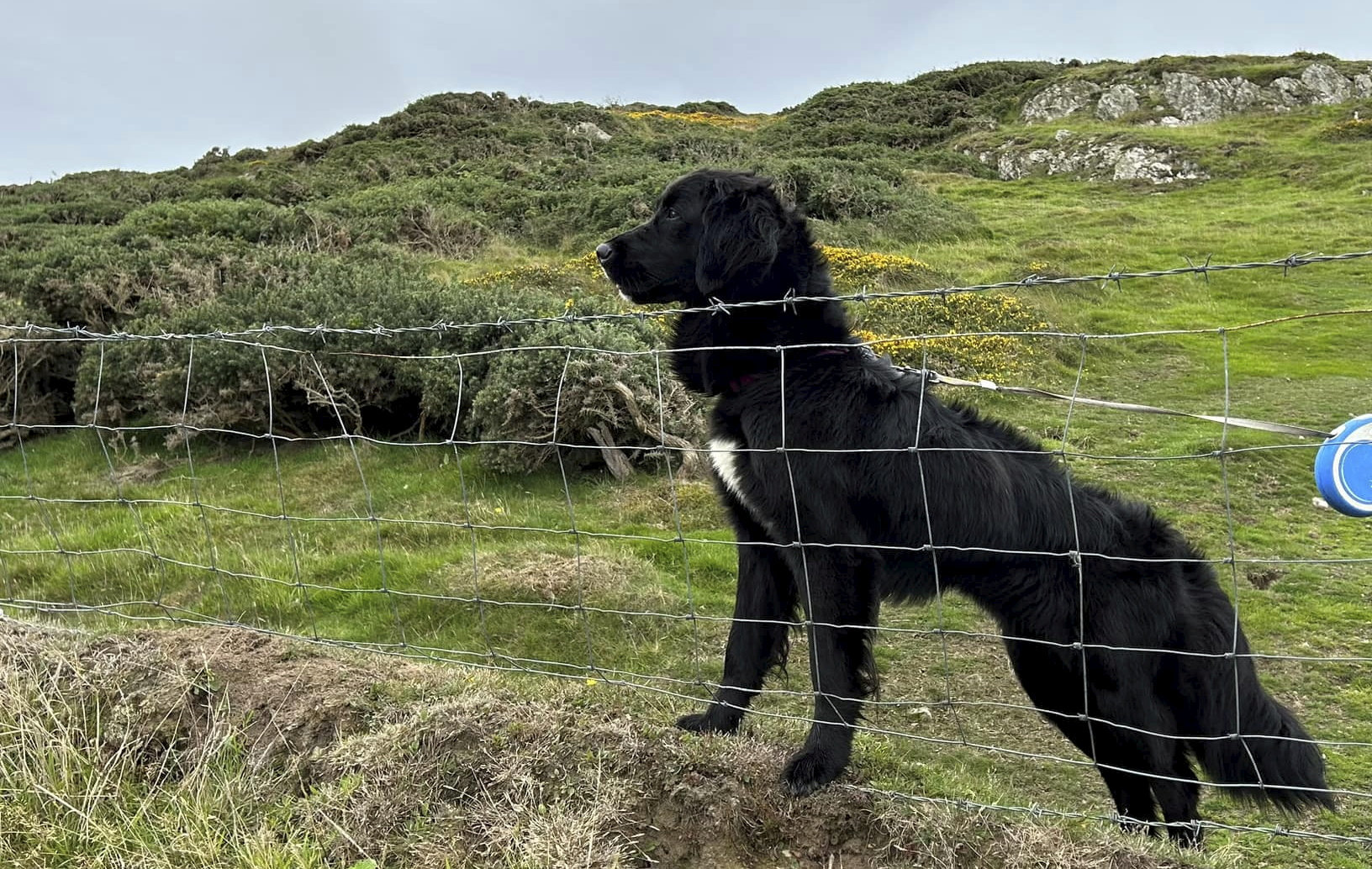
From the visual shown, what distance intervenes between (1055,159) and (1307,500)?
69.8 ft

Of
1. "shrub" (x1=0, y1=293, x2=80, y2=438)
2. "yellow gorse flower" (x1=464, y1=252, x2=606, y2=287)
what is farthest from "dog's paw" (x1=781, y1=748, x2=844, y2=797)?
"yellow gorse flower" (x1=464, y1=252, x2=606, y2=287)

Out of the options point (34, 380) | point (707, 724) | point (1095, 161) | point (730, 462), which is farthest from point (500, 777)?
point (1095, 161)

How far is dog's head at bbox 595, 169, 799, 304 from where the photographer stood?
3.16m

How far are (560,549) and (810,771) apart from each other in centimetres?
282

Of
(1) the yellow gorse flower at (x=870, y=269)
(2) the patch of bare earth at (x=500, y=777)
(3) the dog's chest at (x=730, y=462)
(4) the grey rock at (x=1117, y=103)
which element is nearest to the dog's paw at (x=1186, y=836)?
(2) the patch of bare earth at (x=500, y=777)

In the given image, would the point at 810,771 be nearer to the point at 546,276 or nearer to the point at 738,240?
the point at 738,240

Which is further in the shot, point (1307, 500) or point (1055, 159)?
point (1055, 159)

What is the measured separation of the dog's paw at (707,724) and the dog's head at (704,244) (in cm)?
149

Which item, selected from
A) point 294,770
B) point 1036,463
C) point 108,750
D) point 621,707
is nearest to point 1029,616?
point 1036,463

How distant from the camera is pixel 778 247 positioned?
10.4ft

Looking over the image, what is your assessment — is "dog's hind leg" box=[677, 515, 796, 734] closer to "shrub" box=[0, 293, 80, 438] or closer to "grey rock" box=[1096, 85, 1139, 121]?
"shrub" box=[0, 293, 80, 438]

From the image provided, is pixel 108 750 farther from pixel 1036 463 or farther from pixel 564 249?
pixel 564 249

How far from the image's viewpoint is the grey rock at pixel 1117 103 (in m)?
29.9

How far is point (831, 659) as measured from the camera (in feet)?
9.06
